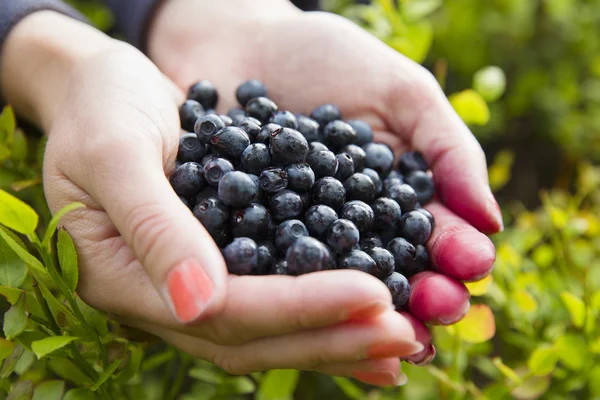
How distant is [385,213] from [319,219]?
0.18 m

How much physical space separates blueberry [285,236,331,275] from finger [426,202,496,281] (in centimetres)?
31

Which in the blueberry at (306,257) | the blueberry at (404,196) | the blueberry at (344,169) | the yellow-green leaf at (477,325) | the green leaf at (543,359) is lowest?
the green leaf at (543,359)

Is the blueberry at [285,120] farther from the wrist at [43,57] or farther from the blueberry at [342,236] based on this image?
the wrist at [43,57]

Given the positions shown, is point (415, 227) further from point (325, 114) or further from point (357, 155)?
point (325, 114)

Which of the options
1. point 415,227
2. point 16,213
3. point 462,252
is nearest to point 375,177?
point 415,227

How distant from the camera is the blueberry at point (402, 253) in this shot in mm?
1214

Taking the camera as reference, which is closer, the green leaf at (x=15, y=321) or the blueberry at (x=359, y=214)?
the green leaf at (x=15, y=321)

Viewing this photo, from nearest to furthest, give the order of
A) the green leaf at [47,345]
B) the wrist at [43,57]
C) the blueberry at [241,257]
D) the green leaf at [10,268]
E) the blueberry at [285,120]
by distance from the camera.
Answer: the green leaf at [47,345], the green leaf at [10,268], the blueberry at [241,257], the blueberry at [285,120], the wrist at [43,57]

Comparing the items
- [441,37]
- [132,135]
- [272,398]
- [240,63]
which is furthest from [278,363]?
[441,37]

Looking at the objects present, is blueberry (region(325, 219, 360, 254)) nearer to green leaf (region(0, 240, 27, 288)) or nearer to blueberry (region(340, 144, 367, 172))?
blueberry (region(340, 144, 367, 172))

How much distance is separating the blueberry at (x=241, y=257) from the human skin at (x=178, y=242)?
0.07 meters

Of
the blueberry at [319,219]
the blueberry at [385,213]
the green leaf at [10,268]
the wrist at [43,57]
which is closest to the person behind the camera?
the green leaf at [10,268]

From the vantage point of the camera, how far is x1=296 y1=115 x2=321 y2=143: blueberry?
1396mm

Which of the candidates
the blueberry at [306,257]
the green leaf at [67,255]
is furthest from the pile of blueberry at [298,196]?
the green leaf at [67,255]
